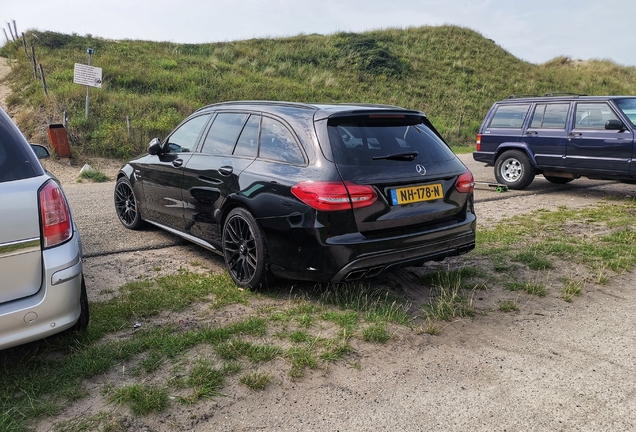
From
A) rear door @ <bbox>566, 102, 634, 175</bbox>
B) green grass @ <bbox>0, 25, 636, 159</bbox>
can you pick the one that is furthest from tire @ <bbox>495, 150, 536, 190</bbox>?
green grass @ <bbox>0, 25, 636, 159</bbox>

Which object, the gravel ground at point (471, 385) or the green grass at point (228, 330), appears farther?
the green grass at point (228, 330)

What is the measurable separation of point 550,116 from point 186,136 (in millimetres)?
7340

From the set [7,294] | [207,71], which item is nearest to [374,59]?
[207,71]

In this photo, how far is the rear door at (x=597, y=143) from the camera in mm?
8547

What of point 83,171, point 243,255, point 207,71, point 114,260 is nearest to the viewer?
point 243,255

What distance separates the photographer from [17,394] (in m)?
2.77

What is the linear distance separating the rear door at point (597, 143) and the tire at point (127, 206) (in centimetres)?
760

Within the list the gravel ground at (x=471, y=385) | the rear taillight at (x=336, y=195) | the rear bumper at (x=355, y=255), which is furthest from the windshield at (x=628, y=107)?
the rear taillight at (x=336, y=195)

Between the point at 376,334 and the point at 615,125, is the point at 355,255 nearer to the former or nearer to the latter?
the point at 376,334

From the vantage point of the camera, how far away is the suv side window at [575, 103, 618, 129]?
885 centimetres

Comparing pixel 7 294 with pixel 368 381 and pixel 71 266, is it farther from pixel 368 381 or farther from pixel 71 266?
pixel 368 381

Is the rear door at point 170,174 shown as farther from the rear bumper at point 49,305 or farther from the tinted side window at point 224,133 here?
the rear bumper at point 49,305

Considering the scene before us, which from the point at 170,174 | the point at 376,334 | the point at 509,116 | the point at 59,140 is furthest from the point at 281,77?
the point at 376,334

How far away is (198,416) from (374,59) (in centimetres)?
3637
